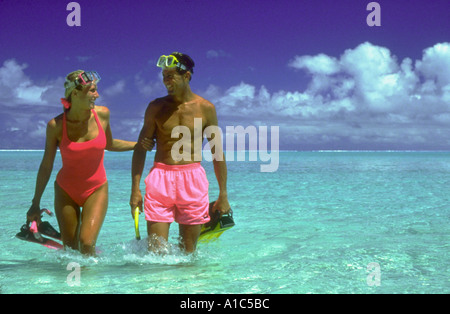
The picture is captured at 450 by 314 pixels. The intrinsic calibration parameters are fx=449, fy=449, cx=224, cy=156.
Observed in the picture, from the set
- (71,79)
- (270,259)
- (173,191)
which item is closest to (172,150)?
(173,191)

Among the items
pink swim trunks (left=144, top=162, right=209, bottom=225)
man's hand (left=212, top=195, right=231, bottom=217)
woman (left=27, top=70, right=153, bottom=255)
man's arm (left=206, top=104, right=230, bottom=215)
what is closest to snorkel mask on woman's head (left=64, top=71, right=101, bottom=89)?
woman (left=27, top=70, right=153, bottom=255)

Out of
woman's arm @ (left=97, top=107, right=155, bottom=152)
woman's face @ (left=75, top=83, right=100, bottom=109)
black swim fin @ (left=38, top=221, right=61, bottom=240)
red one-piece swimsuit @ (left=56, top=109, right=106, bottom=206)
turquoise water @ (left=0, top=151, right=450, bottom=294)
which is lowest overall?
turquoise water @ (left=0, top=151, right=450, bottom=294)

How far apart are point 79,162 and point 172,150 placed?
971 millimetres

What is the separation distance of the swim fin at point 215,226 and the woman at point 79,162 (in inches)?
40.3

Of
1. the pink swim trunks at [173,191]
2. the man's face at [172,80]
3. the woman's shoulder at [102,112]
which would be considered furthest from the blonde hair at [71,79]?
the pink swim trunks at [173,191]

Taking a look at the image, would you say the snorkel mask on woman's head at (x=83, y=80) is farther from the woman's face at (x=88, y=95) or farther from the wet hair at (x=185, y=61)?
the wet hair at (x=185, y=61)

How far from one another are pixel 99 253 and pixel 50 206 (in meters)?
6.57

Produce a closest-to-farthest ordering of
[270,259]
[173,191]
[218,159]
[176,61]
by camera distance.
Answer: [176,61] < [173,191] < [218,159] < [270,259]

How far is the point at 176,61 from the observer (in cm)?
402

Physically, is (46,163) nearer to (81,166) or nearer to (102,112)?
(81,166)

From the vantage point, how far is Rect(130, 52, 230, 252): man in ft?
13.4

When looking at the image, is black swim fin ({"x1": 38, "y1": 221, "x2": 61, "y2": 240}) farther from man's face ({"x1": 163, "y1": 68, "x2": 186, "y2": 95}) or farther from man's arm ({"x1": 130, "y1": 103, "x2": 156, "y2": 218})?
man's face ({"x1": 163, "y1": 68, "x2": 186, "y2": 95})
